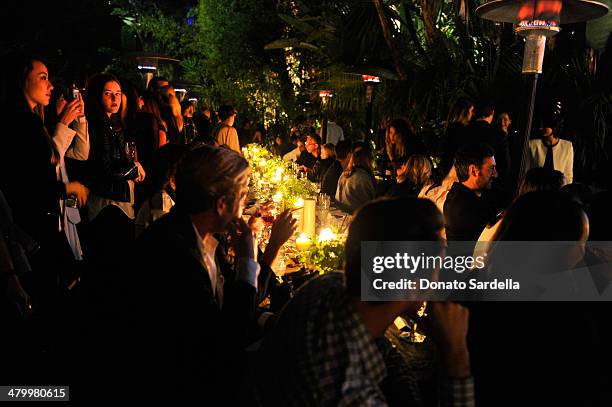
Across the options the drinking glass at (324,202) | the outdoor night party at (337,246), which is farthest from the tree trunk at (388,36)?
the drinking glass at (324,202)

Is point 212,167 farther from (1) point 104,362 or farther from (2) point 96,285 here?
(1) point 104,362

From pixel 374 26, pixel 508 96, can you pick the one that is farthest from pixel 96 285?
pixel 374 26

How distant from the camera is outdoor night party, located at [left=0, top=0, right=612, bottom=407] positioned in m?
1.41

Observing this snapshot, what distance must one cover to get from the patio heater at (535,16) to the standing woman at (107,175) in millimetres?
2921

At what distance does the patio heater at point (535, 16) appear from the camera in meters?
3.73

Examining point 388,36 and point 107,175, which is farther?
point 388,36

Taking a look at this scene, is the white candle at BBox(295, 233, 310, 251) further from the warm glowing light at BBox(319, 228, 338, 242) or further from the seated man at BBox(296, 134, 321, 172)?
the seated man at BBox(296, 134, 321, 172)

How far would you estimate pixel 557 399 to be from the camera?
1.60m

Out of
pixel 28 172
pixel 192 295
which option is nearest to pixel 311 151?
pixel 28 172

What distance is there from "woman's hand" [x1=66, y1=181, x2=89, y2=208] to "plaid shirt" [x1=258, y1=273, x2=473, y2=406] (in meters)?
2.97

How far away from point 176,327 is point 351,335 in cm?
62

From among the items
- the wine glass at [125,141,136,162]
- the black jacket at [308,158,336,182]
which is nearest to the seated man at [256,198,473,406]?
the wine glass at [125,141,136,162]

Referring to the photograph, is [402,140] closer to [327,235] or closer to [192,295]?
[327,235]

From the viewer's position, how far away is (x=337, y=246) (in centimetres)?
311
